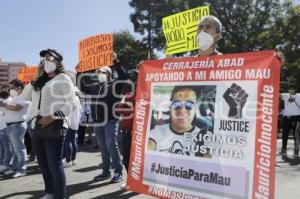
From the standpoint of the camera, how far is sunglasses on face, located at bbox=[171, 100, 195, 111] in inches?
156

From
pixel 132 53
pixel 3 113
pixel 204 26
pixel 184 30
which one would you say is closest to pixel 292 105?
pixel 184 30

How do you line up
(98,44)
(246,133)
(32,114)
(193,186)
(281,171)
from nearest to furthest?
(246,133)
(193,186)
(32,114)
(281,171)
(98,44)

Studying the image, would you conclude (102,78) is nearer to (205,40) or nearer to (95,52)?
(95,52)

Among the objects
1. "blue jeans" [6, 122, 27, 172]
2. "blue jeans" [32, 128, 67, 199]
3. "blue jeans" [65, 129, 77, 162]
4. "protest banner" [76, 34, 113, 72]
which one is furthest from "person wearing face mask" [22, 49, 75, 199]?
"blue jeans" [65, 129, 77, 162]

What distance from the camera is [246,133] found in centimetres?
357

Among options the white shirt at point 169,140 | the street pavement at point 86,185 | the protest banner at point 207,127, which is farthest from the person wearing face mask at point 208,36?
the street pavement at point 86,185

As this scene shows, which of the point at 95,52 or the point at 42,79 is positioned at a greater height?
the point at 95,52

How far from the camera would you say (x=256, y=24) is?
122 ft

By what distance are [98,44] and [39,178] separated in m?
3.20

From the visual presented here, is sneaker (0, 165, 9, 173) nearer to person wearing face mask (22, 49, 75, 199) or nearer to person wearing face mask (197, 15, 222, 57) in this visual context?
person wearing face mask (22, 49, 75, 199)

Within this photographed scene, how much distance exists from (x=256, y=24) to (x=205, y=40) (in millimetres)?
34439

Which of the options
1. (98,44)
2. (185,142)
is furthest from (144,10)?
(185,142)

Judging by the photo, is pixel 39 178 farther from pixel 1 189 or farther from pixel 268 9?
pixel 268 9

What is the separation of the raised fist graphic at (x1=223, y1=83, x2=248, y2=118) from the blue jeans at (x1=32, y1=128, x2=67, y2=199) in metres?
2.35
